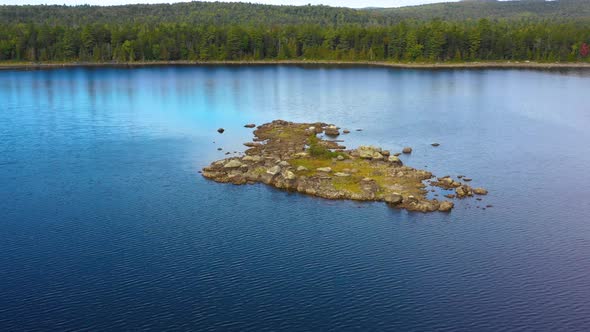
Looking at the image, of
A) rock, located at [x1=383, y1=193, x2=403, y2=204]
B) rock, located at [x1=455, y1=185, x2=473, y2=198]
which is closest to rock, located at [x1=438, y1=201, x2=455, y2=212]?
rock, located at [x1=455, y1=185, x2=473, y2=198]

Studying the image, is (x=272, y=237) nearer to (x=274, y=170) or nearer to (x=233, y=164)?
(x=274, y=170)

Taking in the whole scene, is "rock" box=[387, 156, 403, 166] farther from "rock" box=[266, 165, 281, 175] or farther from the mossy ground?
"rock" box=[266, 165, 281, 175]

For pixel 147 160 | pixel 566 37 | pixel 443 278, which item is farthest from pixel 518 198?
pixel 566 37

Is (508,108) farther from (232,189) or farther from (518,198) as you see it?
(232,189)

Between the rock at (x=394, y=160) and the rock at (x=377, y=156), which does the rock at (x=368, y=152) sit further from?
the rock at (x=394, y=160)

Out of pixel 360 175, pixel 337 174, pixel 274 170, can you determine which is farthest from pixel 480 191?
pixel 274 170

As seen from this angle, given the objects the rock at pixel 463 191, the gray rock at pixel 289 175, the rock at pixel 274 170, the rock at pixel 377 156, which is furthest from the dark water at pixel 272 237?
the rock at pixel 377 156
